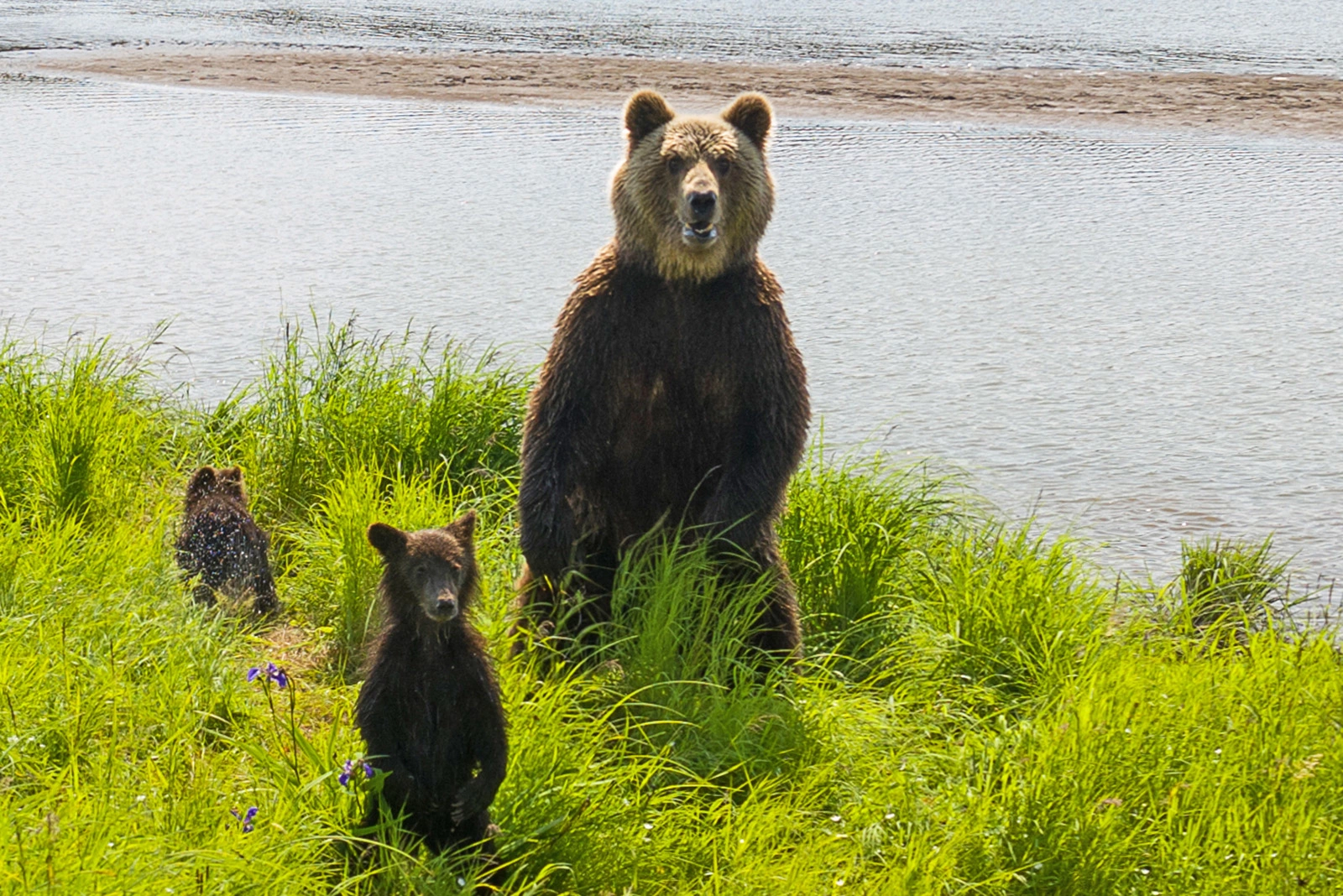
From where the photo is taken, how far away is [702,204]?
3.55 metres

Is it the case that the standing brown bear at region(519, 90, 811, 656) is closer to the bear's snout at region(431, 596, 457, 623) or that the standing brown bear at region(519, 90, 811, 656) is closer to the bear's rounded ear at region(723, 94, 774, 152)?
the bear's rounded ear at region(723, 94, 774, 152)

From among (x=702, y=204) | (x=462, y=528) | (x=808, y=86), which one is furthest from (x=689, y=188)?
(x=808, y=86)

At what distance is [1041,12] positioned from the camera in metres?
17.9

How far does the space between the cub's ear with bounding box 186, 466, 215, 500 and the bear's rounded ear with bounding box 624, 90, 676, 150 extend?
165 cm

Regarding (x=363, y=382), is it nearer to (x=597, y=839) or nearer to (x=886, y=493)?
(x=886, y=493)

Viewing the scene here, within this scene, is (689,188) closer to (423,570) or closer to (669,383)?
(669,383)

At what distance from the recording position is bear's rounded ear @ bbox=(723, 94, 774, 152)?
390 centimetres

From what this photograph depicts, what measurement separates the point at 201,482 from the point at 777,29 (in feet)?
41.3

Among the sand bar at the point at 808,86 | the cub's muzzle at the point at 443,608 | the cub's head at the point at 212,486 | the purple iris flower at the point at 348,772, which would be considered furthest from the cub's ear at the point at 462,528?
the sand bar at the point at 808,86

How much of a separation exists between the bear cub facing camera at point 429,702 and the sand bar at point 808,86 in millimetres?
8800

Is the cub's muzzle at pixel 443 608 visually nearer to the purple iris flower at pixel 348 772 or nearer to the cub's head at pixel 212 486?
the purple iris flower at pixel 348 772

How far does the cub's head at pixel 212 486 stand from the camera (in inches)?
180

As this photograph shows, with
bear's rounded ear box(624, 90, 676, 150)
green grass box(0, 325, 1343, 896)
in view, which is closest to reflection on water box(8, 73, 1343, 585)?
green grass box(0, 325, 1343, 896)

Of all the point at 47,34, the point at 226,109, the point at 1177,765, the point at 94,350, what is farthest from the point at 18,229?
the point at 47,34
